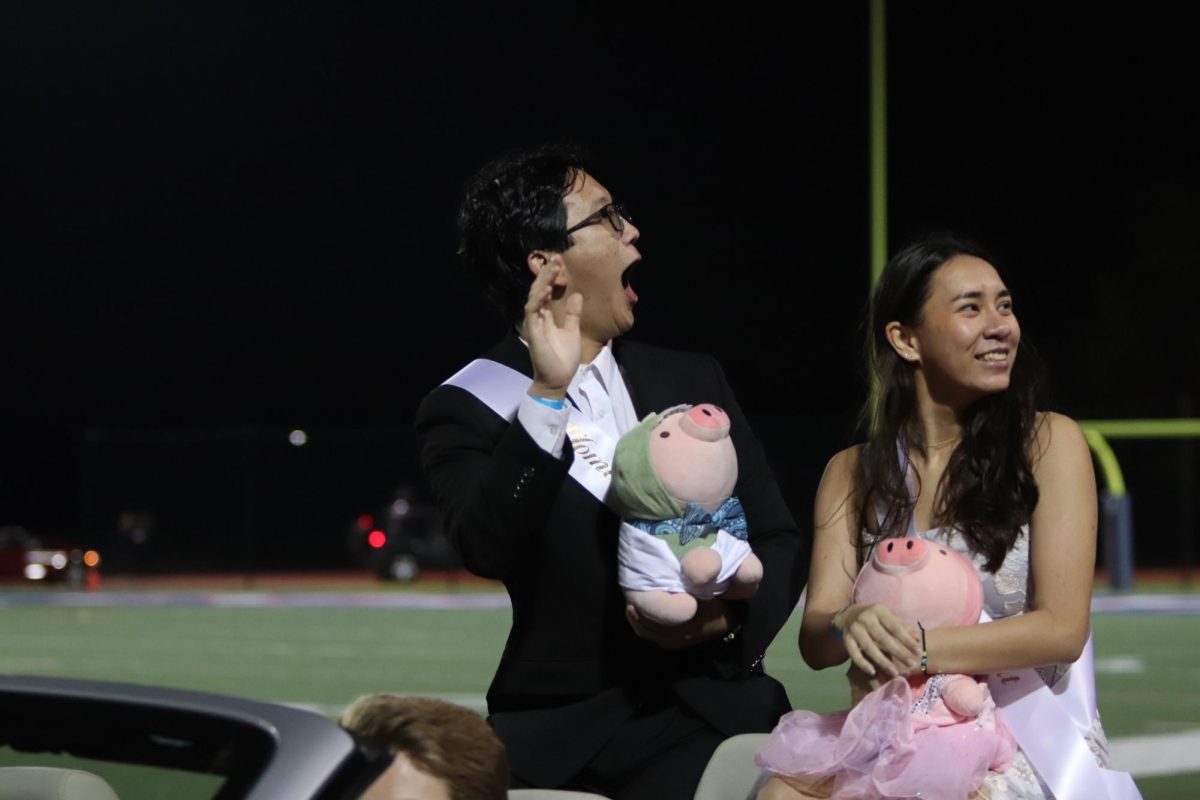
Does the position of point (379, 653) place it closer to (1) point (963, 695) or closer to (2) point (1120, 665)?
(2) point (1120, 665)

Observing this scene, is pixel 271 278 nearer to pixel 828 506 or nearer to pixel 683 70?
pixel 683 70

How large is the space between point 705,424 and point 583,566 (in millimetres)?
351

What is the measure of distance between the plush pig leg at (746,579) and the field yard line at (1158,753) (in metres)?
5.66

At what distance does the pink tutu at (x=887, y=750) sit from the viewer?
3023 millimetres

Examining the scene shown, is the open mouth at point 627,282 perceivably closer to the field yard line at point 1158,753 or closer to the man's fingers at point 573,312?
the man's fingers at point 573,312

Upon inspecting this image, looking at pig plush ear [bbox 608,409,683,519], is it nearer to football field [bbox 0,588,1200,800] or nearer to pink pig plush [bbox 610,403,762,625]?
pink pig plush [bbox 610,403,762,625]

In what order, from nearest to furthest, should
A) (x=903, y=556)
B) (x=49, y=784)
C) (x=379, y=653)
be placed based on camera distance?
(x=49, y=784), (x=903, y=556), (x=379, y=653)

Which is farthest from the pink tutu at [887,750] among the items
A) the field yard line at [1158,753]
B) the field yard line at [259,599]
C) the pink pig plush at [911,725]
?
the field yard line at [259,599]

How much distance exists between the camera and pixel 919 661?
3.12 metres

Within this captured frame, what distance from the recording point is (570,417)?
3500 mm

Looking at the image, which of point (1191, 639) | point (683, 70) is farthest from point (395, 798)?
point (683, 70)

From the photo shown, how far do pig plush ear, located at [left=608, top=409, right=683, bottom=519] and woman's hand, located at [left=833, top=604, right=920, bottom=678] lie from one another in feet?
1.11

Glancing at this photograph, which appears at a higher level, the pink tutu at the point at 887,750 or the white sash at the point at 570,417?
the white sash at the point at 570,417

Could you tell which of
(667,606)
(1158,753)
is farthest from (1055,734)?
(1158,753)
